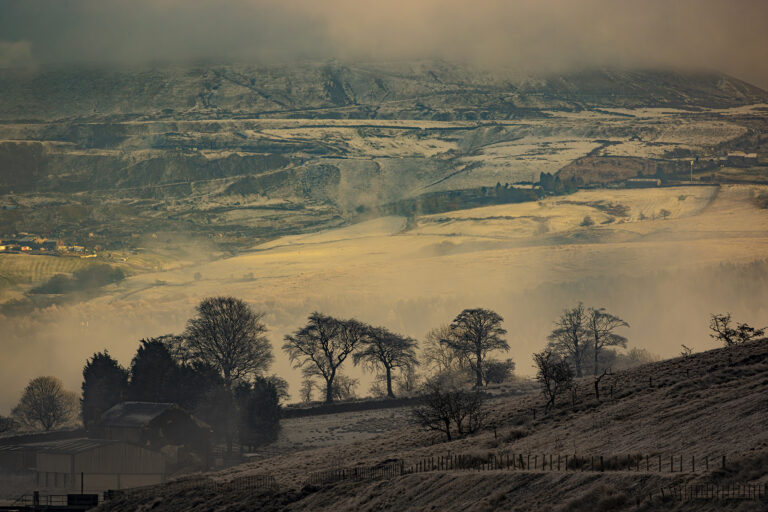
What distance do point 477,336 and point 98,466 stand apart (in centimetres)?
6382

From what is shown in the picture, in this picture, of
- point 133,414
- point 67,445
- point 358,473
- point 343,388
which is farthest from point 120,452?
point 343,388

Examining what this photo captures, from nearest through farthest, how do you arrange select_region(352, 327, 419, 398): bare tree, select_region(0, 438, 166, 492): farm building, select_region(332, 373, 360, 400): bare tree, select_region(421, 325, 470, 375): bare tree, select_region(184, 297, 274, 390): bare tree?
select_region(0, 438, 166, 492): farm building → select_region(184, 297, 274, 390): bare tree → select_region(352, 327, 419, 398): bare tree → select_region(332, 373, 360, 400): bare tree → select_region(421, 325, 470, 375): bare tree

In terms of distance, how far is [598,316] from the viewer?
185 m

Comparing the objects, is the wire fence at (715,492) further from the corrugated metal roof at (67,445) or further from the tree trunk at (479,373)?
the tree trunk at (479,373)

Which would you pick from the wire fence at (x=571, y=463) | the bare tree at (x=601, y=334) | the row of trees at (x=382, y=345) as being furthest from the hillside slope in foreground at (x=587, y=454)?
the bare tree at (x=601, y=334)

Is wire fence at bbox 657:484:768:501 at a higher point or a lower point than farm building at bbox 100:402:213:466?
lower

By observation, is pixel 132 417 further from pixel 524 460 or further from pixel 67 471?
pixel 524 460

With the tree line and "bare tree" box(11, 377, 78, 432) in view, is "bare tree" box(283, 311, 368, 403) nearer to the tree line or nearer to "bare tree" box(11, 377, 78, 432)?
the tree line

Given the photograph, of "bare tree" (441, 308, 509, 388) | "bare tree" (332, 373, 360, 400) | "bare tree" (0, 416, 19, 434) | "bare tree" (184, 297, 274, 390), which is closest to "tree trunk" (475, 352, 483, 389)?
"bare tree" (441, 308, 509, 388)

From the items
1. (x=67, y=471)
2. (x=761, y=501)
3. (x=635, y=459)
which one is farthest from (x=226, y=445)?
(x=761, y=501)

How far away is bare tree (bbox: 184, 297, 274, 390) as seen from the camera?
16088 centimetres

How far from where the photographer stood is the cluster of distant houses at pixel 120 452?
121 meters

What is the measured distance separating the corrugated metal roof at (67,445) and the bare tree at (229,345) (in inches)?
1150

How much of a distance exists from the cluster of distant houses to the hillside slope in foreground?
1638cm
